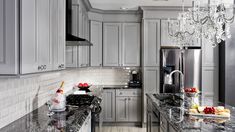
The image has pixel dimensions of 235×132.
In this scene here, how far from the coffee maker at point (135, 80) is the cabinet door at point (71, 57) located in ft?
6.98

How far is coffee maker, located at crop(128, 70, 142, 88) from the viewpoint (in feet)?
19.3

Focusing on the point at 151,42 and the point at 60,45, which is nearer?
the point at 60,45

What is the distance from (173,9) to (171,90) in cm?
191

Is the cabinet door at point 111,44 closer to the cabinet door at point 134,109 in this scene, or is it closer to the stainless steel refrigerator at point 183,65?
the cabinet door at point 134,109

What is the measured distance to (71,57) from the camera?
3871mm

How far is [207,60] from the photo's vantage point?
5711 millimetres

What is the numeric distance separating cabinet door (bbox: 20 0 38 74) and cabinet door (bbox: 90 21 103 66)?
4063 mm

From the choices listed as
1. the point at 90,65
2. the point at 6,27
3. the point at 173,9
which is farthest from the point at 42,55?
the point at 173,9

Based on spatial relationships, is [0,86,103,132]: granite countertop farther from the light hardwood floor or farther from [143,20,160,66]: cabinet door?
[143,20,160,66]: cabinet door

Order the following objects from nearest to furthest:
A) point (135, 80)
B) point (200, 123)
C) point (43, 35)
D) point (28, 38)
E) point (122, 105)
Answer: point (28, 38)
point (43, 35)
point (200, 123)
point (122, 105)
point (135, 80)

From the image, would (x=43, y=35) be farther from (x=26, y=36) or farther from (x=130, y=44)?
(x=130, y=44)

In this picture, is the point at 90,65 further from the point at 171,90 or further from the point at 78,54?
the point at 171,90

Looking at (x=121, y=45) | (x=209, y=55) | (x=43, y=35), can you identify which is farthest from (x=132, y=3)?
(x=43, y=35)

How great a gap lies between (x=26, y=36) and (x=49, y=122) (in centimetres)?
95
